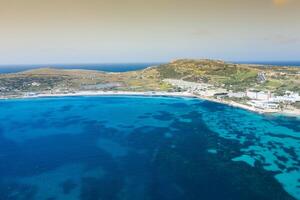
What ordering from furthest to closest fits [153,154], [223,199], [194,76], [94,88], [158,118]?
1. [194,76]
2. [94,88]
3. [158,118]
4. [153,154]
5. [223,199]

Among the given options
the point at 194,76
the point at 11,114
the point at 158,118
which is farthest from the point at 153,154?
the point at 194,76

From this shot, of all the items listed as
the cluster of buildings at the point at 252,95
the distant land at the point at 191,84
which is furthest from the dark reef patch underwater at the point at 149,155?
the distant land at the point at 191,84

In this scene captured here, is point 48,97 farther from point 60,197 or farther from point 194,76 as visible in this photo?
point 60,197

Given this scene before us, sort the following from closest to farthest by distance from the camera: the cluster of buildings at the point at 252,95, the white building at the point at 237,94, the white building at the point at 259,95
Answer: the cluster of buildings at the point at 252,95
the white building at the point at 259,95
the white building at the point at 237,94

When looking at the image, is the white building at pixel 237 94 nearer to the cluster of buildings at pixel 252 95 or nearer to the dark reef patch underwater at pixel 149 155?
the cluster of buildings at pixel 252 95

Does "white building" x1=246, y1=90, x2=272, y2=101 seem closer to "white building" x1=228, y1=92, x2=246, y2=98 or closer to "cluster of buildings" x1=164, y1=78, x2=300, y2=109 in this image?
"cluster of buildings" x1=164, y1=78, x2=300, y2=109

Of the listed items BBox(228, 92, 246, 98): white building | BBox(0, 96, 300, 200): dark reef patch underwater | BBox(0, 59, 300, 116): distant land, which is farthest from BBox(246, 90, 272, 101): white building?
BBox(0, 96, 300, 200): dark reef patch underwater
